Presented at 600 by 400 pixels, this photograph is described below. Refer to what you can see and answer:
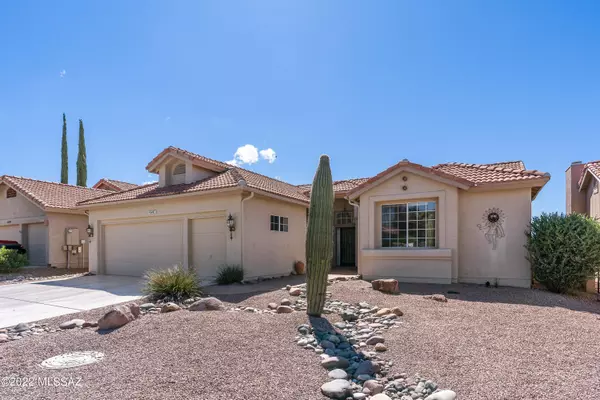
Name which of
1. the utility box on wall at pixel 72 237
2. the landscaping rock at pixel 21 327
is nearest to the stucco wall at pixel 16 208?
the utility box on wall at pixel 72 237

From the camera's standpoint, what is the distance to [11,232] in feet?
67.0

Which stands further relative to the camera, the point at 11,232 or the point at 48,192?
the point at 11,232

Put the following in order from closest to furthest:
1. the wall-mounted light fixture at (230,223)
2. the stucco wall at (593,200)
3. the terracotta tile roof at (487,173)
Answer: the terracotta tile roof at (487,173) → the wall-mounted light fixture at (230,223) → the stucco wall at (593,200)

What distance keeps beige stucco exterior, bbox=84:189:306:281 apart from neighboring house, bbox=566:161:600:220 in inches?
663

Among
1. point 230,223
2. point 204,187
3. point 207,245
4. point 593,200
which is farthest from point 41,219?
point 593,200

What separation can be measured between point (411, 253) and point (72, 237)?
17.2 m

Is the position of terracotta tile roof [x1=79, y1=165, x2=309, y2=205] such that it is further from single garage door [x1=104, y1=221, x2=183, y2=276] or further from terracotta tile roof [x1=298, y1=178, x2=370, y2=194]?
terracotta tile roof [x1=298, y1=178, x2=370, y2=194]

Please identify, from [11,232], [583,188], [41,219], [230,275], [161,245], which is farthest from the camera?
[583,188]

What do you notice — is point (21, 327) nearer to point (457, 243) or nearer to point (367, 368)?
point (367, 368)

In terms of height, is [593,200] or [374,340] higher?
[593,200]

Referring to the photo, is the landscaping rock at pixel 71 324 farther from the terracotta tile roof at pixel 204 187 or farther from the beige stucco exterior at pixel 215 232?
the terracotta tile roof at pixel 204 187

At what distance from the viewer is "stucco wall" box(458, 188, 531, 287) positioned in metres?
11.0

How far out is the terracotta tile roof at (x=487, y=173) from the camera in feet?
35.9

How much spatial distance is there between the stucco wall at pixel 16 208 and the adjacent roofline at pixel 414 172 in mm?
17174
